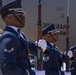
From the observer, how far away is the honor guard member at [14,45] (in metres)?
3.56

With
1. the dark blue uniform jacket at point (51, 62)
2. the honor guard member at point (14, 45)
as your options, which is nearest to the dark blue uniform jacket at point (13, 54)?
the honor guard member at point (14, 45)

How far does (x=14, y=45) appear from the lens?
3656 mm

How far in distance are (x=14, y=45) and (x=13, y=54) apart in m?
0.10

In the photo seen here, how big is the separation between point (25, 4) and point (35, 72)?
19.6ft

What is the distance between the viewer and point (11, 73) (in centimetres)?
356

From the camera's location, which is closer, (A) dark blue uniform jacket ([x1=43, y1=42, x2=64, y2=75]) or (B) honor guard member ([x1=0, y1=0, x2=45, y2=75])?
(B) honor guard member ([x1=0, y1=0, x2=45, y2=75])

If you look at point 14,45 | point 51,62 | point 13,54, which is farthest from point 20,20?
→ point 51,62

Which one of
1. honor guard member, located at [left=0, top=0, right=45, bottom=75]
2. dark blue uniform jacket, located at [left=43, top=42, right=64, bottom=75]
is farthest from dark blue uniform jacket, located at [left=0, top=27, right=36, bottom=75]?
dark blue uniform jacket, located at [left=43, top=42, right=64, bottom=75]

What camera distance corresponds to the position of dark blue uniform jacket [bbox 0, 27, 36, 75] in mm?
3553

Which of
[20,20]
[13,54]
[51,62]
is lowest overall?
[51,62]

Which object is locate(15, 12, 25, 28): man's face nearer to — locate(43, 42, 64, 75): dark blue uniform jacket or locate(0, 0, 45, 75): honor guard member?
locate(0, 0, 45, 75): honor guard member

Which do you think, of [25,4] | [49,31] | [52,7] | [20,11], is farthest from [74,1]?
[20,11]

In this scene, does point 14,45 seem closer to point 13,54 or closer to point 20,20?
point 13,54

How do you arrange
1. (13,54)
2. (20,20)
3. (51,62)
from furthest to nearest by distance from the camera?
(51,62)
(20,20)
(13,54)
